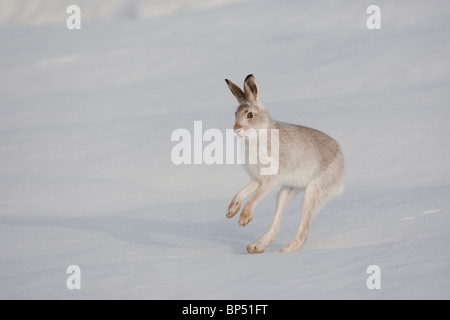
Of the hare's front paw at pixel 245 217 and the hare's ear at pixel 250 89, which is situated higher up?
the hare's ear at pixel 250 89

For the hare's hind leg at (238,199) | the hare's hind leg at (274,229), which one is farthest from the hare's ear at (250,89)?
the hare's hind leg at (274,229)

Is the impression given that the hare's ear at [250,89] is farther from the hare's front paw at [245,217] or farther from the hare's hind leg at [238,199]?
the hare's front paw at [245,217]

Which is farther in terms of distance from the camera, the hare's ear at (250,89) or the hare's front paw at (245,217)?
the hare's ear at (250,89)

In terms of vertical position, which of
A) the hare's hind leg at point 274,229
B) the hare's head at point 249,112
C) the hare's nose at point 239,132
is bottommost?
the hare's hind leg at point 274,229

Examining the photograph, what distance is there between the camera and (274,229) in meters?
7.00

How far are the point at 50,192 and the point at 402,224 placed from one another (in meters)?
4.46

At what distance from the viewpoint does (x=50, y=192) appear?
9.66 metres

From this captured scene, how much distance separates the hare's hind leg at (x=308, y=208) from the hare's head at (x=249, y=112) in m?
0.69

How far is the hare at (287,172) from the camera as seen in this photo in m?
6.84

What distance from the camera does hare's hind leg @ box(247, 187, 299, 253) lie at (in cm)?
683

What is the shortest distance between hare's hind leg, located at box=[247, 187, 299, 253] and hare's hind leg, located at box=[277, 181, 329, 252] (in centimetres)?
16

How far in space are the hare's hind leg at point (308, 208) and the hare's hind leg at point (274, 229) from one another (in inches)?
6.5

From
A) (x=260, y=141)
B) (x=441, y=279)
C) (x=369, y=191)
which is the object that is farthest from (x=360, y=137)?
(x=441, y=279)

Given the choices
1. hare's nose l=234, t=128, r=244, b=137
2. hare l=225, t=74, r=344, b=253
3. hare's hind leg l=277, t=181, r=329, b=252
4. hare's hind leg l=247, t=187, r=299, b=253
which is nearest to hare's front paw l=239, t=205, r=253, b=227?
hare l=225, t=74, r=344, b=253
